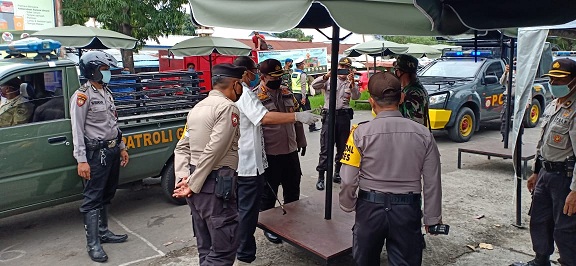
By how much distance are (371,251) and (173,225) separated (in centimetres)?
295

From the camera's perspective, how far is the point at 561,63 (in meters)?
3.37

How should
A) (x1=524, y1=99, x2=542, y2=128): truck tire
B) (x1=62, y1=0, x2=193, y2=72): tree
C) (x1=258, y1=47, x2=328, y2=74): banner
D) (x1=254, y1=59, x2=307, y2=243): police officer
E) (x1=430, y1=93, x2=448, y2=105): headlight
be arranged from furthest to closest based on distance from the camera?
(x1=258, y1=47, x2=328, y2=74): banner, (x1=524, y1=99, x2=542, y2=128): truck tire, (x1=62, y1=0, x2=193, y2=72): tree, (x1=430, y1=93, x2=448, y2=105): headlight, (x1=254, y1=59, x2=307, y2=243): police officer

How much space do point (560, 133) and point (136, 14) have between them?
10345 millimetres

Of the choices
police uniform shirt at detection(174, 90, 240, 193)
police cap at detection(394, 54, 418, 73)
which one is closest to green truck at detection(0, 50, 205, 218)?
police uniform shirt at detection(174, 90, 240, 193)

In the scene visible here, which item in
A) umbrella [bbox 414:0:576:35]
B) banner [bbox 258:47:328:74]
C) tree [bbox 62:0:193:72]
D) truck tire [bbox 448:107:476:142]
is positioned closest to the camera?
umbrella [bbox 414:0:576:35]

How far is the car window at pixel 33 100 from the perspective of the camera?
14.1ft

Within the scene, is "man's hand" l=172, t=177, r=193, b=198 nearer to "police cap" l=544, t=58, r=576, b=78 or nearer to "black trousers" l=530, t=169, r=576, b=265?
"black trousers" l=530, t=169, r=576, b=265

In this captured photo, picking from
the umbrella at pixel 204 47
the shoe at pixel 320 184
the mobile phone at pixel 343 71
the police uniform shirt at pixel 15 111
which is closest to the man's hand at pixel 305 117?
the police uniform shirt at pixel 15 111

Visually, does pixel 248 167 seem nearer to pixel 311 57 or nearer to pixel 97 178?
pixel 97 178

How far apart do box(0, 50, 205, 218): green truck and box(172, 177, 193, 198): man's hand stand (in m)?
2.01

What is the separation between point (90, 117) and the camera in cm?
419

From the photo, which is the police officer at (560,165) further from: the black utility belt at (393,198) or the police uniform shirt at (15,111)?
the police uniform shirt at (15,111)

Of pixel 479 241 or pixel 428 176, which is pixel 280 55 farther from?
pixel 428 176

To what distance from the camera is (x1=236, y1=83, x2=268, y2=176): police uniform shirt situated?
3.66 metres
